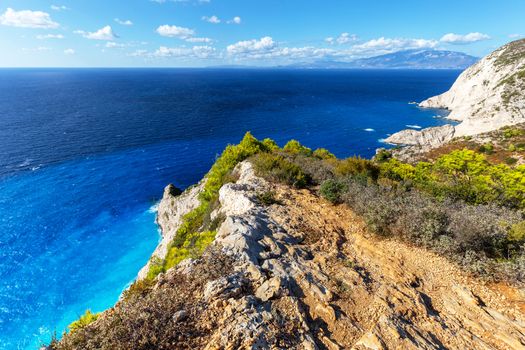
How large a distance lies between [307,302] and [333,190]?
8803mm

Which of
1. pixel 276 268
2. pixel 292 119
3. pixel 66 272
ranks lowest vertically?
pixel 66 272

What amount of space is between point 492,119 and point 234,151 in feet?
254

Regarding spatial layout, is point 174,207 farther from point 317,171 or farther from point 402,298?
point 402,298

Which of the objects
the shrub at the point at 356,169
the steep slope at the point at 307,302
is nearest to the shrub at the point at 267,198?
the steep slope at the point at 307,302

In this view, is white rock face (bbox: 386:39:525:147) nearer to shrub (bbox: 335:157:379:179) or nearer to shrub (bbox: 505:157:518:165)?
shrub (bbox: 505:157:518:165)

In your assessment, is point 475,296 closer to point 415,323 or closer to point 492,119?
point 415,323

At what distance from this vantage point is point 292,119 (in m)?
97.8

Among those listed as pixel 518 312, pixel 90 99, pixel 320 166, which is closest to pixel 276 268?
pixel 518 312

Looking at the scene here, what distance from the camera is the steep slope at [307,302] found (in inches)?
292

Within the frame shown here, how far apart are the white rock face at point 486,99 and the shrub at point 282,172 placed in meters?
67.2

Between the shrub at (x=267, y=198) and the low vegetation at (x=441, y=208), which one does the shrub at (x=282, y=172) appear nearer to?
the low vegetation at (x=441, y=208)

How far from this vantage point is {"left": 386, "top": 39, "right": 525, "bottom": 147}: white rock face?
72250mm

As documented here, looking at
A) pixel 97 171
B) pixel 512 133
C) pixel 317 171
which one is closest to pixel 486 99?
pixel 512 133

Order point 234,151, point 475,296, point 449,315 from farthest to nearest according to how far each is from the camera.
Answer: point 234,151 → point 475,296 → point 449,315
